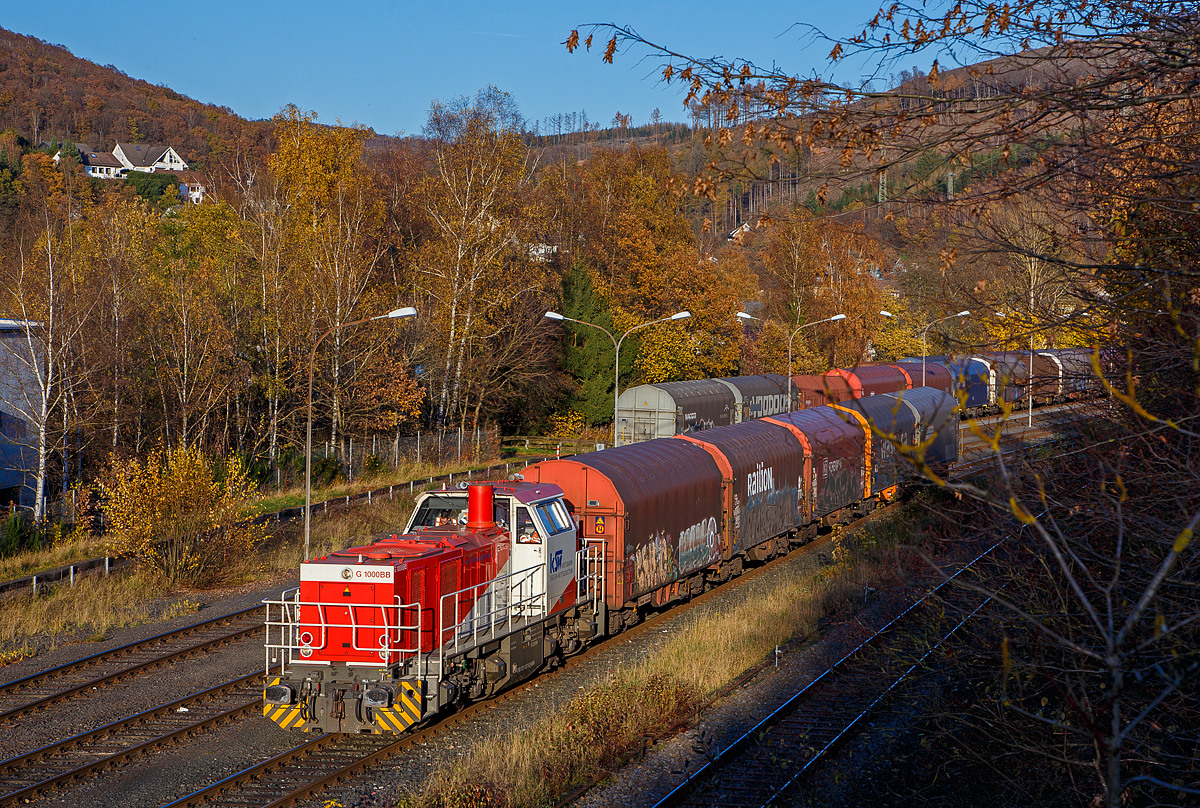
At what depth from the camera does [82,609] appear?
803 inches

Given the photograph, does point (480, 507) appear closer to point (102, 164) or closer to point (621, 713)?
point (621, 713)

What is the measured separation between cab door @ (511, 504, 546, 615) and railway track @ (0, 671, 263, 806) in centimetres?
447

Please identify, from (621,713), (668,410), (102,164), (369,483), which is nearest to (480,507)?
(621,713)

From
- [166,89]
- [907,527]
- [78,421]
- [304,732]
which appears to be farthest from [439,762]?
[166,89]

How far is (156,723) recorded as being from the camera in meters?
13.7

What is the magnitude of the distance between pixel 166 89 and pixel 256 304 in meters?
184

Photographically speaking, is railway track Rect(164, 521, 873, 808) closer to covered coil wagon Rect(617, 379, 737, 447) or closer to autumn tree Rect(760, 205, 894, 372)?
covered coil wagon Rect(617, 379, 737, 447)

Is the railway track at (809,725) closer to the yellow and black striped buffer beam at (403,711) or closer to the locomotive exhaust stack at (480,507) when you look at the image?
the yellow and black striped buffer beam at (403,711)

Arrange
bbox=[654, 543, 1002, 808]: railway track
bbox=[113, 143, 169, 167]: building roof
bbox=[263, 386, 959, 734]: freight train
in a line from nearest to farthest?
bbox=[654, 543, 1002, 808]: railway track
bbox=[263, 386, 959, 734]: freight train
bbox=[113, 143, 169, 167]: building roof

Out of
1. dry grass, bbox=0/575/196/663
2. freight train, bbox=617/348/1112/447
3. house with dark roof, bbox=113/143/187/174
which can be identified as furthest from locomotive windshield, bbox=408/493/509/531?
house with dark roof, bbox=113/143/187/174

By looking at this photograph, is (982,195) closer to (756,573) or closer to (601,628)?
(601,628)

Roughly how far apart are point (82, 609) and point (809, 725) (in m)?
16.1

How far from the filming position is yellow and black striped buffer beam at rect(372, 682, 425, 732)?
11609 millimetres

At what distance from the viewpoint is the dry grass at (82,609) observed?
18.8 meters
